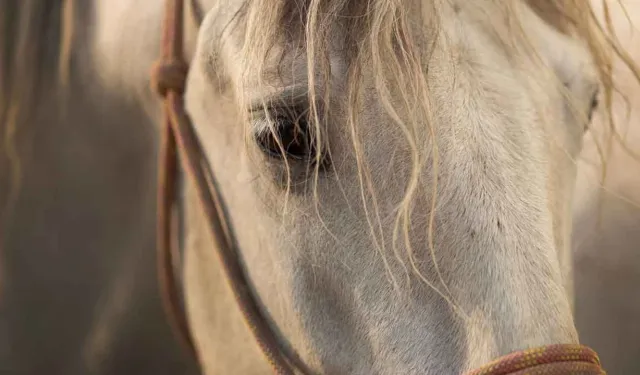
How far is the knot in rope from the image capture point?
663 millimetres

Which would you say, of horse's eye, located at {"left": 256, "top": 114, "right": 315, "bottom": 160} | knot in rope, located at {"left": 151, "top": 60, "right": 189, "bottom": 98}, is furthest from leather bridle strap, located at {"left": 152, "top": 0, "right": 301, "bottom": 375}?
horse's eye, located at {"left": 256, "top": 114, "right": 315, "bottom": 160}

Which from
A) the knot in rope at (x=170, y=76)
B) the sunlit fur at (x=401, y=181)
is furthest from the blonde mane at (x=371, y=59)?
the knot in rope at (x=170, y=76)

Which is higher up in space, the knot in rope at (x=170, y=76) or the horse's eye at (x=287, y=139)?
the knot in rope at (x=170, y=76)

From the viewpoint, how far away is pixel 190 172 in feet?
2.16

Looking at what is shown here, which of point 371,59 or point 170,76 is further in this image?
point 170,76

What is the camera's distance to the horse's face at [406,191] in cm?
48

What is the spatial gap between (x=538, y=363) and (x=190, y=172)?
0.39 m

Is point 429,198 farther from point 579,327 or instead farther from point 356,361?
point 579,327

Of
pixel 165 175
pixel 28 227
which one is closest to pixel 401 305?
pixel 165 175

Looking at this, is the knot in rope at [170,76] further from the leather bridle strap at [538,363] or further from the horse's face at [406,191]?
the leather bridle strap at [538,363]

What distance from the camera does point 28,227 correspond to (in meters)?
0.89

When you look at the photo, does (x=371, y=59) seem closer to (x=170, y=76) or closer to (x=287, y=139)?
(x=287, y=139)

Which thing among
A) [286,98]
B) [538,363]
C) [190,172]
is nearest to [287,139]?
[286,98]

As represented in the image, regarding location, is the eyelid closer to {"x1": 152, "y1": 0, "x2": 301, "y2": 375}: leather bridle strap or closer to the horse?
the horse
